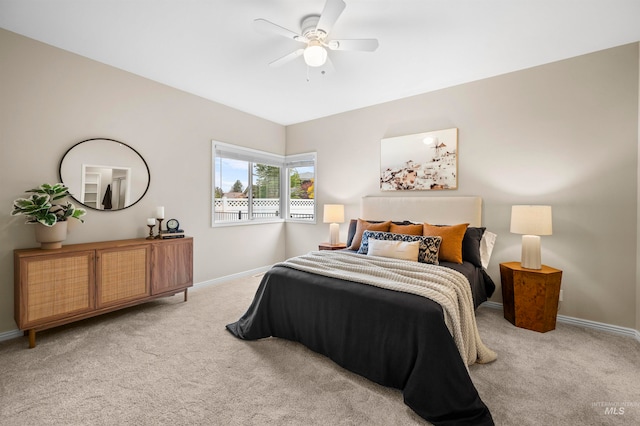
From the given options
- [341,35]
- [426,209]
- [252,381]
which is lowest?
[252,381]

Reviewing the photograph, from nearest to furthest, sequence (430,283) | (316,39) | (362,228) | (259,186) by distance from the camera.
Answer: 1. (430,283)
2. (316,39)
3. (362,228)
4. (259,186)

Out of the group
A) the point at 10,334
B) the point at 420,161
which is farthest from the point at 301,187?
the point at 10,334

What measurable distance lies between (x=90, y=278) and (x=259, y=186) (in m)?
2.82

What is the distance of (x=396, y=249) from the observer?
2.88m

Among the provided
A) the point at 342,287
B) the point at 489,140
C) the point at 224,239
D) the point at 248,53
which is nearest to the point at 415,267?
the point at 342,287

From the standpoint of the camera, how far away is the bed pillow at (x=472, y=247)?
296 centimetres

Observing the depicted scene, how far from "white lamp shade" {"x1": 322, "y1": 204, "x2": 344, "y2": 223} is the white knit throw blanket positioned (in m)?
1.65

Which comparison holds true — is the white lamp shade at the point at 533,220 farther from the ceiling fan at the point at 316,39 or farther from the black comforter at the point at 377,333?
the ceiling fan at the point at 316,39

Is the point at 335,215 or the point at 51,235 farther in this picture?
the point at 335,215

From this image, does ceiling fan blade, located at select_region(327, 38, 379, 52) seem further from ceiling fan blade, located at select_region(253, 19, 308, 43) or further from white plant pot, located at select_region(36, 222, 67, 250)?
white plant pot, located at select_region(36, 222, 67, 250)

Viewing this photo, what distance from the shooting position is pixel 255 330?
8.18 feet

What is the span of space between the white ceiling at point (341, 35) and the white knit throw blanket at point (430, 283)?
2.07m

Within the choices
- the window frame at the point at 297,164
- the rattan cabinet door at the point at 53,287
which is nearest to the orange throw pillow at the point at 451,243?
the window frame at the point at 297,164

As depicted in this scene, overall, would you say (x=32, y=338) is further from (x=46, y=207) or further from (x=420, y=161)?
(x=420, y=161)
